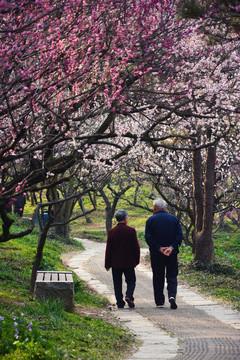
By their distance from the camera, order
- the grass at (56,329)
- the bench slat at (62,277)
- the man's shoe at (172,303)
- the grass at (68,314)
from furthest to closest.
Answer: the man's shoe at (172,303)
the bench slat at (62,277)
the grass at (68,314)
the grass at (56,329)

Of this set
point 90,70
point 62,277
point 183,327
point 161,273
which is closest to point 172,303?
point 161,273

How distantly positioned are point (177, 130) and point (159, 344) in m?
12.6

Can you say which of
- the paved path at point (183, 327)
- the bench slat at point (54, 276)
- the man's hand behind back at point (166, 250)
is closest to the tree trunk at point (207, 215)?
the paved path at point (183, 327)

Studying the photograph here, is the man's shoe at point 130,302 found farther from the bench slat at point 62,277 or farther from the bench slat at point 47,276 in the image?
the bench slat at point 47,276

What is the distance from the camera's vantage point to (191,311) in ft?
35.0

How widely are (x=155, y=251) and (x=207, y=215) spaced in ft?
22.0

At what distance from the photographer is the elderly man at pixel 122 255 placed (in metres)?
11.4

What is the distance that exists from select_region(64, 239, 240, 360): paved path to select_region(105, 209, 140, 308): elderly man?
47 cm

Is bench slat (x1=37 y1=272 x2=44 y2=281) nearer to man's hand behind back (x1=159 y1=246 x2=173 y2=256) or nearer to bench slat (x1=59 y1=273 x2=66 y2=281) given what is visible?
bench slat (x1=59 y1=273 x2=66 y2=281)

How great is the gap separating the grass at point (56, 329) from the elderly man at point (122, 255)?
0.57 meters

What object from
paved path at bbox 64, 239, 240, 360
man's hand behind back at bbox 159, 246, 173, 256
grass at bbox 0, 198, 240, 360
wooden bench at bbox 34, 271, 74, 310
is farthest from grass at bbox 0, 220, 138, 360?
man's hand behind back at bbox 159, 246, 173, 256

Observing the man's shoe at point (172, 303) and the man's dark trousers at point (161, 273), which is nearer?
the man's shoe at point (172, 303)

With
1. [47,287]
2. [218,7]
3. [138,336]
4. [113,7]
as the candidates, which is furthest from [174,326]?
[113,7]

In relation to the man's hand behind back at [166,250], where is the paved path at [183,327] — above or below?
below
